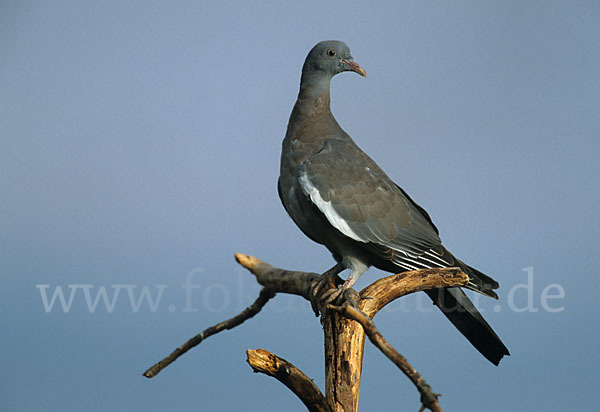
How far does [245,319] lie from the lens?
136 inches

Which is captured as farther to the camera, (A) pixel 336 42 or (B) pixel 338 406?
(A) pixel 336 42

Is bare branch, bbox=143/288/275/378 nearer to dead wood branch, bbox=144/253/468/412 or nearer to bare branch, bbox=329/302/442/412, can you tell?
dead wood branch, bbox=144/253/468/412

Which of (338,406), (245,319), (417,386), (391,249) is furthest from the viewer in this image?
(245,319)

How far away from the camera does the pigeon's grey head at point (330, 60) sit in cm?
339

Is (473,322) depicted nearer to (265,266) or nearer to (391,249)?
(391,249)

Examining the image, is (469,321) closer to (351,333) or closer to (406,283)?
(406,283)

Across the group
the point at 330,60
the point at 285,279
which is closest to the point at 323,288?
the point at 285,279

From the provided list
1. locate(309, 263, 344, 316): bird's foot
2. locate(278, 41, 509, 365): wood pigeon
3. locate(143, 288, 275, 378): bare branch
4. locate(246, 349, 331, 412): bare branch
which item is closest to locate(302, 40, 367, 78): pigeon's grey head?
locate(278, 41, 509, 365): wood pigeon

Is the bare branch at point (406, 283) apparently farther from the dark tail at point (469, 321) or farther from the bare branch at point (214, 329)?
the bare branch at point (214, 329)

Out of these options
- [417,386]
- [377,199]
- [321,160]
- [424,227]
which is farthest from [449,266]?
[417,386]

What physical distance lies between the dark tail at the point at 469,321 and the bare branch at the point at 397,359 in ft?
2.63

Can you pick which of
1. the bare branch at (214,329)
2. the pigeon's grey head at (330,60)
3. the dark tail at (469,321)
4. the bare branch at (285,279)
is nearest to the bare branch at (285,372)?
the bare branch at (214,329)

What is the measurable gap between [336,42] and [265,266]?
1240mm

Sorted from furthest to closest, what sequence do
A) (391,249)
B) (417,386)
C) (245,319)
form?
(245,319), (391,249), (417,386)
